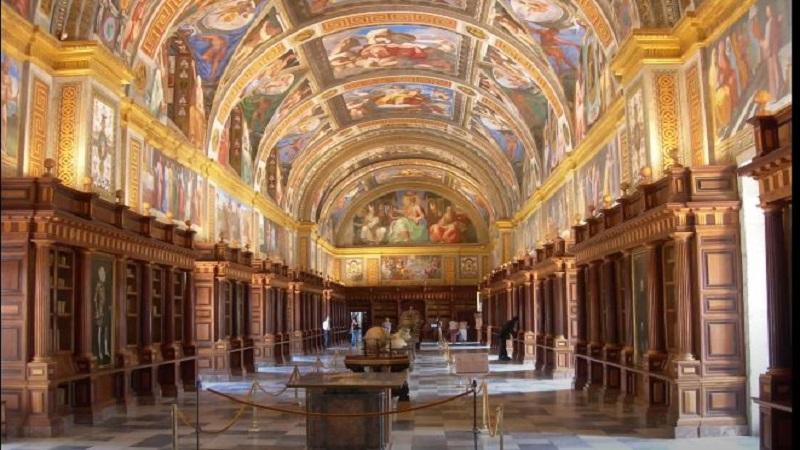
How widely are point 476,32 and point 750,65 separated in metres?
14.4

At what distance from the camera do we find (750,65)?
495 inches

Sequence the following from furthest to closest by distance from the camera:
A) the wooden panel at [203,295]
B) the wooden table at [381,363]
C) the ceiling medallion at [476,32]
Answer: the ceiling medallion at [476,32]
the wooden panel at [203,295]
the wooden table at [381,363]

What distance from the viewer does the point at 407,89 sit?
3569 cm

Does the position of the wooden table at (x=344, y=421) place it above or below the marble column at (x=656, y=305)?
below

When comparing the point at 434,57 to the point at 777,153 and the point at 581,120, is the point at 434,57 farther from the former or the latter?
the point at 777,153

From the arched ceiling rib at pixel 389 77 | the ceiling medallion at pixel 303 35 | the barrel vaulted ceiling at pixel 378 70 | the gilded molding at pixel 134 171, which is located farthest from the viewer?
the ceiling medallion at pixel 303 35

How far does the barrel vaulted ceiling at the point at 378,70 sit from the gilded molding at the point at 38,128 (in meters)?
2.09

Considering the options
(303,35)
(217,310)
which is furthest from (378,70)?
(217,310)

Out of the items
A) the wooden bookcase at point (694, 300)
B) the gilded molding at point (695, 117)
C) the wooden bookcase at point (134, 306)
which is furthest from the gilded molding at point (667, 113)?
the wooden bookcase at point (134, 306)

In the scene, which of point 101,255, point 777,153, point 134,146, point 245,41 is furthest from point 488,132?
point 777,153

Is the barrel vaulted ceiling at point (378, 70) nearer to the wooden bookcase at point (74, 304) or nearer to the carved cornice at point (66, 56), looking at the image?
the carved cornice at point (66, 56)

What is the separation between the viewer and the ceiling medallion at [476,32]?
26.0 m

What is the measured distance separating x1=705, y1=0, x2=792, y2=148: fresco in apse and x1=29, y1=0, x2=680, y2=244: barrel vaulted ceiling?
236 centimetres

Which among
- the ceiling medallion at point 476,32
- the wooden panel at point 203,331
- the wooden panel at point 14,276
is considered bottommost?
the wooden panel at point 203,331
